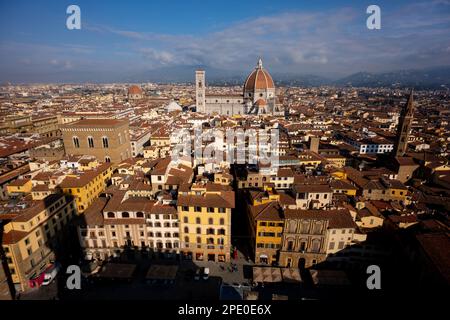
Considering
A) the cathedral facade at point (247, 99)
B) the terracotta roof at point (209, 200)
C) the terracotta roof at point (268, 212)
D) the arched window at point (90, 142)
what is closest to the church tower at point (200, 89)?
the cathedral facade at point (247, 99)

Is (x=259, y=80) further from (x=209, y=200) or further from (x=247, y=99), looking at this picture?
(x=209, y=200)

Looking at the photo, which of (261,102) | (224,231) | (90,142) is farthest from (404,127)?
(261,102)

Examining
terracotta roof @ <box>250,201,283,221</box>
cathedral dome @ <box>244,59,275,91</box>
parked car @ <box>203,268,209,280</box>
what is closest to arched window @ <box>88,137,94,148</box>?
parked car @ <box>203,268,209,280</box>

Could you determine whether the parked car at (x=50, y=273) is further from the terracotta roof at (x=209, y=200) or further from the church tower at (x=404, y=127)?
the church tower at (x=404, y=127)

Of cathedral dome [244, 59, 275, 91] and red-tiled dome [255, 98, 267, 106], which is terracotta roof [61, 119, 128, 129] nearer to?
red-tiled dome [255, 98, 267, 106]

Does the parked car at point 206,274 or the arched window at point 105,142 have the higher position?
the arched window at point 105,142

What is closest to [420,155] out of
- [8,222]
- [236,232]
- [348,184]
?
[348,184]
